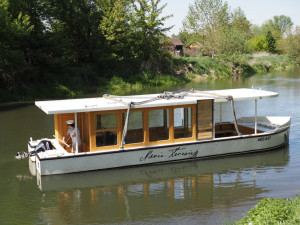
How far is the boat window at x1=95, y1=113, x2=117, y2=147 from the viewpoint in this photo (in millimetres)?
12984

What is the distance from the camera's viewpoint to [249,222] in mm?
7590

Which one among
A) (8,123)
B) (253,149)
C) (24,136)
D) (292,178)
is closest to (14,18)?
(8,123)

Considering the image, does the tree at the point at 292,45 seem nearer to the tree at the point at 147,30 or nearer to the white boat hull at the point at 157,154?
the tree at the point at 147,30

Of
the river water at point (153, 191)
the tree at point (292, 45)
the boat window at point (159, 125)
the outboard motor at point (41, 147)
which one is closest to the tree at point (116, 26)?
the river water at point (153, 191)

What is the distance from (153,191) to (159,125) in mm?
2942

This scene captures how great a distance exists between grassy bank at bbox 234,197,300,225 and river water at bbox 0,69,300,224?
3.91 feet

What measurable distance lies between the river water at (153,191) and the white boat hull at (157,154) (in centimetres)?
23

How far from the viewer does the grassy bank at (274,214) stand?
7214 millimetres

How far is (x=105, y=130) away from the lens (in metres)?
13.0

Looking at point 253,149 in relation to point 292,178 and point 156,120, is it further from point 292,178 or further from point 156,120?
point 156,120

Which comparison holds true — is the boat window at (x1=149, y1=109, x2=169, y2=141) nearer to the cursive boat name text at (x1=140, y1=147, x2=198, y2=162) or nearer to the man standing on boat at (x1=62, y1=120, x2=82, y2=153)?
the cursive boat name text at (x1=140, y1=147, x2=198, y2=162)

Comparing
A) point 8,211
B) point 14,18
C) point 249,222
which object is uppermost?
point 14,18

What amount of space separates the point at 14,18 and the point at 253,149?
73.2ft

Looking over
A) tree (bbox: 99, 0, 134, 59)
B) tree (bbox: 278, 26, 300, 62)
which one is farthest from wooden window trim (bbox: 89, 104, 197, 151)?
tree (bbox: 278, 26, 300, 62)
